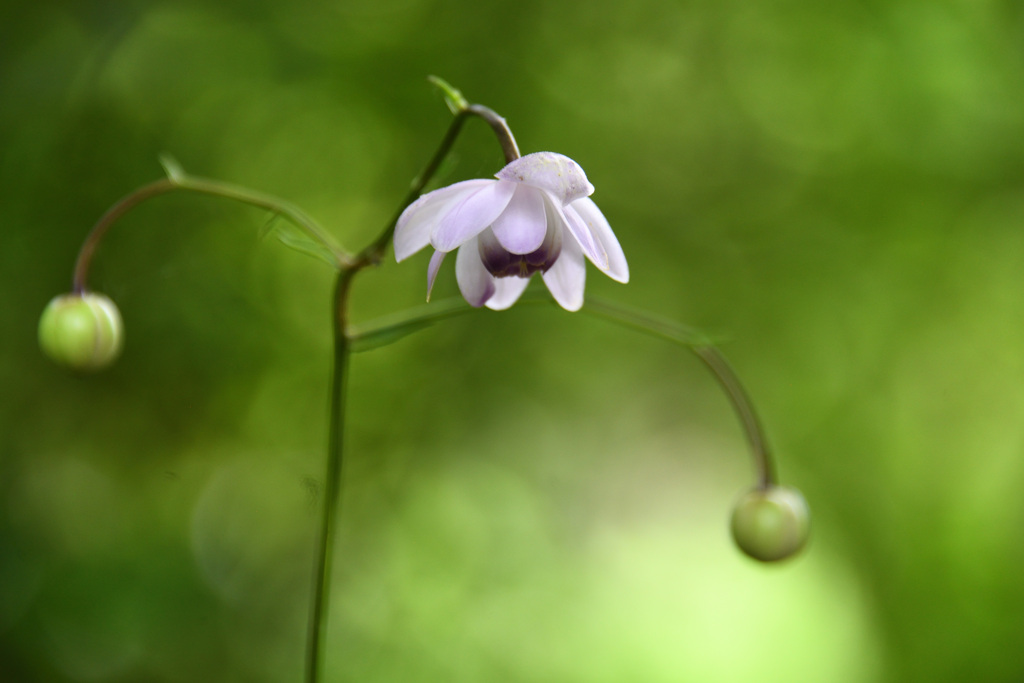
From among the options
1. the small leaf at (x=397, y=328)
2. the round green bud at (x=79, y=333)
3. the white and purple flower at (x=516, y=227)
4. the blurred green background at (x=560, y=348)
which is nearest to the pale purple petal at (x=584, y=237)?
the white and purple flower at (x=516, y=227)

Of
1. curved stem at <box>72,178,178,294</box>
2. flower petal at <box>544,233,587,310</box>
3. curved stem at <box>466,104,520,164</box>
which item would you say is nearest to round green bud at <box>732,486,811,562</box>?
flower petal at <box>544,233,587,310</box>

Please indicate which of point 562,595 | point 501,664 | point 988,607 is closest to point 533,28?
point 562,595

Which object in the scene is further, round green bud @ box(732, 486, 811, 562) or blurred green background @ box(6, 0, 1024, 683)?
blurred green background @ box(6, 0, 1024, 683)

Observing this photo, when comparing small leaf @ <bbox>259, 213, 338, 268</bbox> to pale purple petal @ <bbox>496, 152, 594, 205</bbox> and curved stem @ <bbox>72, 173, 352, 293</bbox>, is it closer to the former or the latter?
curved stem @ <bbox>72, 173, 352, 293</bbox>

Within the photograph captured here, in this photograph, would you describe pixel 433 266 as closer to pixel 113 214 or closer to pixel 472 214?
pixel 472 214

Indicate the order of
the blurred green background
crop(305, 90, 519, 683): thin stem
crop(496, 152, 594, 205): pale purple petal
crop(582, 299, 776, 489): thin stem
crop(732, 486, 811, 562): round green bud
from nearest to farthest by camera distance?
crop(496, 152, 594, 205): pale purple petal, crop(305, 90, 519, 683): thin stem, crop(582, 299, 776, 489): thin stem, crop(732, 486, 811, 562): round green bud, the blurred green background

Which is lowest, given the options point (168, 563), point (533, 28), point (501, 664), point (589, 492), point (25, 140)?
point (168, 563)

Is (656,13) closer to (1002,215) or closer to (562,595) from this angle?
(1002,215)

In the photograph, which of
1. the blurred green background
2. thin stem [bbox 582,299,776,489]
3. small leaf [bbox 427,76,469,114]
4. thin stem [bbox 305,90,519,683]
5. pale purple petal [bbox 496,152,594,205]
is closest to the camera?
pale purple petal [bbox 496,152,594,205]
